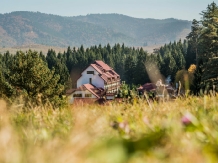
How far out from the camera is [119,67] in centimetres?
12219

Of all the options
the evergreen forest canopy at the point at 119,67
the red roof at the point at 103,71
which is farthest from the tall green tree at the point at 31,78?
the red roof at the point at 103,71

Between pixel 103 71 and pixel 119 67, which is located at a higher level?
pixel 119 67

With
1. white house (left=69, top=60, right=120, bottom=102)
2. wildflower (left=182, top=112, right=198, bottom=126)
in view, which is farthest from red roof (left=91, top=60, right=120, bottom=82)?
Result: wildflower (left=182, top=112, right=198, bottom=126)

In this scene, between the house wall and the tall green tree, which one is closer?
the tall green tree

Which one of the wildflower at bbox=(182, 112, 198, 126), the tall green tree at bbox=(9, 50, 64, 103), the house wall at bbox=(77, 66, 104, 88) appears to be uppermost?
the wildflower at bbox=(182, 112, 198, 126)

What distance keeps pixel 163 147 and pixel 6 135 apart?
80 cm

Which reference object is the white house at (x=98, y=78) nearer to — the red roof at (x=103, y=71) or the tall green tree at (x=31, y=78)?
the red roof at (x=103, y=71)

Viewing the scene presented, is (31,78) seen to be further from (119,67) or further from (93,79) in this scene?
(119,67)

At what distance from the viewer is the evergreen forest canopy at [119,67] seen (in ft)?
109

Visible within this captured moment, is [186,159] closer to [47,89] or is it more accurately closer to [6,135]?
[6,135]

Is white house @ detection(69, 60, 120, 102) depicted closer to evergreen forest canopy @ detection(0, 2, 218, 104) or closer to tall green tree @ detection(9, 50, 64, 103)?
evergreen forest canopy @ detection(0, 2, 218, 104)

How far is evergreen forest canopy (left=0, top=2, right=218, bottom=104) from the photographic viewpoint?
33.2 m

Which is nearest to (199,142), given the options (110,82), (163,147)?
(163,147)

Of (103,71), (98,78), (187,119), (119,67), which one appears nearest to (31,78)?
(187,119)
